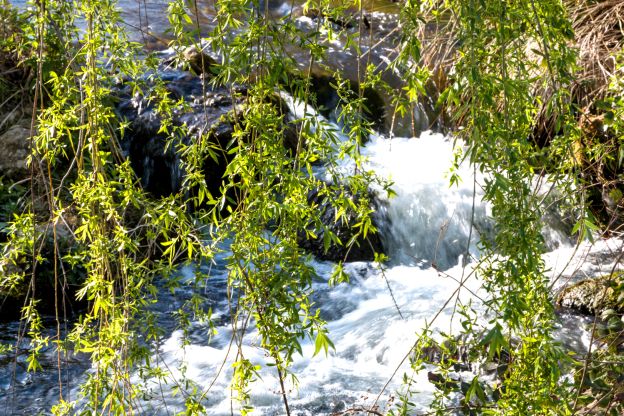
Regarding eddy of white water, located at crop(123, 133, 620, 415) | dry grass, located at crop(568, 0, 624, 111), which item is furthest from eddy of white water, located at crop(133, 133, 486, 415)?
dry grass, located at crop(568, 0, 624, 111)

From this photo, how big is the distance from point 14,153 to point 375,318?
3.12m

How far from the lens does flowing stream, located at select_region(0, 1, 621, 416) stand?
4.64 meters

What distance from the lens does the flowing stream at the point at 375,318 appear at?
183 inches

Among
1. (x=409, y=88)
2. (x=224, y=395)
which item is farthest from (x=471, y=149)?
(x=224, y=395)

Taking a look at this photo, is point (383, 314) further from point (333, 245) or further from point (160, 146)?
point (160, 146)

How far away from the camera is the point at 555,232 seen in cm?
695

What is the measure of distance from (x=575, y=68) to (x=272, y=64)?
93 cm

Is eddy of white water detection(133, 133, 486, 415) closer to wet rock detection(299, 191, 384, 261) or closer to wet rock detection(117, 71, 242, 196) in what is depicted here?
wet rock detection(299, 191, 384, 261)

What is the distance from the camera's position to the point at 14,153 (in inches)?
248

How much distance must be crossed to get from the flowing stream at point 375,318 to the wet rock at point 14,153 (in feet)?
4.35

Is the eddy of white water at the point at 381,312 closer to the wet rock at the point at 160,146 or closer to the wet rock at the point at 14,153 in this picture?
the wet rock at the point at 160,146

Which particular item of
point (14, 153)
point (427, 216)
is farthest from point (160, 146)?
point (427, 216)

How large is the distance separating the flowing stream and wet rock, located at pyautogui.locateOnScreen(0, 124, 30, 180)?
4.35ft

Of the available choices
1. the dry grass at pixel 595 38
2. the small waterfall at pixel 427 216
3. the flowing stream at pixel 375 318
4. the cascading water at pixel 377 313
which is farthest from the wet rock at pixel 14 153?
the dry grass at pixel 595 38
